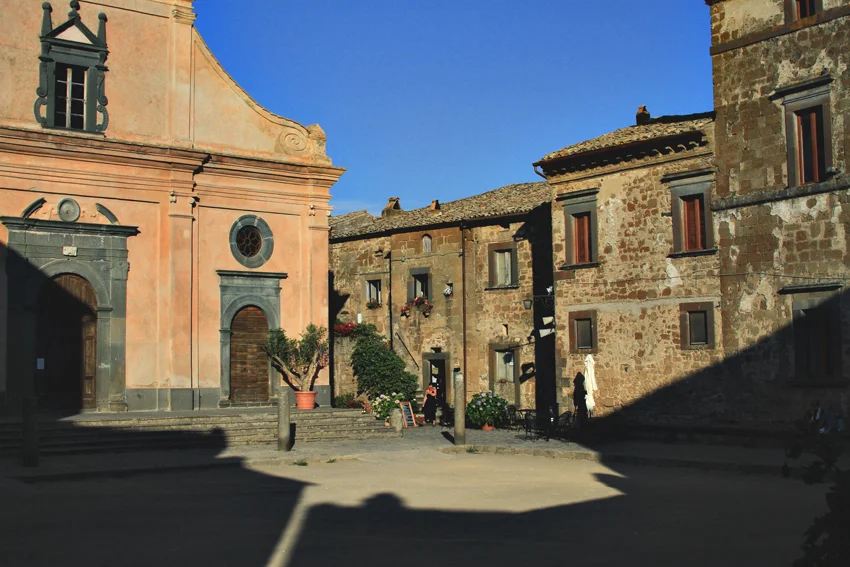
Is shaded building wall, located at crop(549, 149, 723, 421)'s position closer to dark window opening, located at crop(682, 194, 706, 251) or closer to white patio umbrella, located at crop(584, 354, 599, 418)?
dark window opening, located at crop(682, 194, 706, 251)

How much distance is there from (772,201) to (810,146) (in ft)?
4.68

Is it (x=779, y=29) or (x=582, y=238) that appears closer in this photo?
(x=779, y=29)

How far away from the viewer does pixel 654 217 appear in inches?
946

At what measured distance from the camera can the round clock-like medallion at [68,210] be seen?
75.0 ft

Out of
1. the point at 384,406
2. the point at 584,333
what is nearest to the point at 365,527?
the point at 584,333

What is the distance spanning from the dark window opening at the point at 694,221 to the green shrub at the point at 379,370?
452 inches

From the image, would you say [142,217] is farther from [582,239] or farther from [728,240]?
[728,240]

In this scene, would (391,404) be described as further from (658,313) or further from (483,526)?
(483,526)

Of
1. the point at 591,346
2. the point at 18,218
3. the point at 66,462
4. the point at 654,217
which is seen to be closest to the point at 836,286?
the point at 654,217

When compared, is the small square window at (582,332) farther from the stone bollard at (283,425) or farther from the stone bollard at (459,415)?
the stone bollard at (283,425)

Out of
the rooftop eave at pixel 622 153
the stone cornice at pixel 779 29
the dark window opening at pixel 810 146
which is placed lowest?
the dark window opening at pixel 810 146

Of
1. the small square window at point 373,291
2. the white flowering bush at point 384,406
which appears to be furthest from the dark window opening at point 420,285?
the white flowering bush at point 384,406

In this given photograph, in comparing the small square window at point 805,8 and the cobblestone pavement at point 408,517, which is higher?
the small square window at point 805,8

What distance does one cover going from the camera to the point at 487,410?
27719mm
